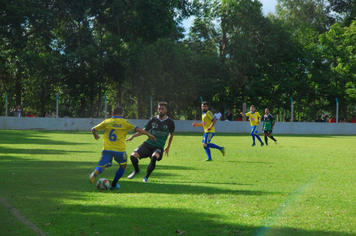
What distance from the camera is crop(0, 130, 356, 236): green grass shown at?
638 centimetres

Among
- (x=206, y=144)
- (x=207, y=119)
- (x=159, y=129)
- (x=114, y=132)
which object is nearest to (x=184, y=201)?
(x=114, y=132)

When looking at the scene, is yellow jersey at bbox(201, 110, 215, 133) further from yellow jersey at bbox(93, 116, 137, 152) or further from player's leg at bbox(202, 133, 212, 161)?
yellow jersey at bbox(93, 116, 137, 152)

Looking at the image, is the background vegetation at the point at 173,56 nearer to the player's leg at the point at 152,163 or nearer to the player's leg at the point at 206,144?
the player's leg at the point at 206,144

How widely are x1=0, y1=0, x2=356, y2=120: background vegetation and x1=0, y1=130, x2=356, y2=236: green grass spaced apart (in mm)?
30160

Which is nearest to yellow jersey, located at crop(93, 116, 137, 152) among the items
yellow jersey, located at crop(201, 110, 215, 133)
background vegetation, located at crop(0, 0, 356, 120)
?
yellow jersey, located at crop(201, 110, 215, 133)

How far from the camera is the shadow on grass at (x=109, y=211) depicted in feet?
20.4

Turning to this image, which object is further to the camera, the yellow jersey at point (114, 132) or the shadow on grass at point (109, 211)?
the yellow jersey at point (114, 132)

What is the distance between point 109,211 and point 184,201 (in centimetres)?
145

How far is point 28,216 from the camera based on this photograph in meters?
6.97

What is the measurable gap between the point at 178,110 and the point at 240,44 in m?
9.48

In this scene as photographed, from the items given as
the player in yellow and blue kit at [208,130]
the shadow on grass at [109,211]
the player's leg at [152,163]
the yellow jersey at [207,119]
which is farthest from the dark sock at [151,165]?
the yellow jersey at [207,119]

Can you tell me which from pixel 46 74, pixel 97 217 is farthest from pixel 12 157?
pixel 46 74

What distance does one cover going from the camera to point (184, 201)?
27.3 feet

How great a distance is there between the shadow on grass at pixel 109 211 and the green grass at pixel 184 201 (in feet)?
0.04
